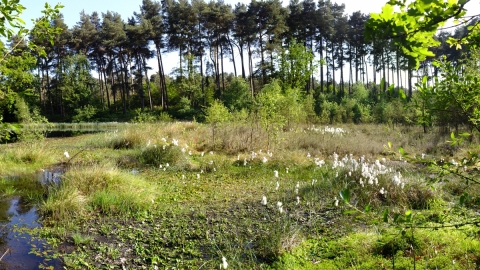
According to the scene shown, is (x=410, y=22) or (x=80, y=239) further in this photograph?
(x=80, y=239)

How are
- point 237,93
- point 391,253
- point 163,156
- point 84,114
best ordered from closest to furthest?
point 391,253
point 163,156
point 237,93
point 84,114

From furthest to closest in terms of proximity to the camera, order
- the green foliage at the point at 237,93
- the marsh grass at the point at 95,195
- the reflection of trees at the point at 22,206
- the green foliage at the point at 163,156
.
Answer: the green foliage at the point at 237,93 → the green foliage at the point at 163,156 → the reflection of trees at the point at 22,206 → the marsh grass at the point at 95,195

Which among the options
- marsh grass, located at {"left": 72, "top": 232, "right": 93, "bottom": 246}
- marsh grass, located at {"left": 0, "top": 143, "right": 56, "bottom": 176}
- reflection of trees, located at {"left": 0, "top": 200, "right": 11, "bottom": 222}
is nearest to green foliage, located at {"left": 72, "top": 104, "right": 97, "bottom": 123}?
marsh grass, located at {"left": 0, "top": 143, "right": 56, "bottom": 176}

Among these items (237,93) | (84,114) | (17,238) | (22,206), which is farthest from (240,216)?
(84,114)

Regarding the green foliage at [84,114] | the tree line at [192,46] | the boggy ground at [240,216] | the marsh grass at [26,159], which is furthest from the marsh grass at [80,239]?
the green foliage at [84,114]

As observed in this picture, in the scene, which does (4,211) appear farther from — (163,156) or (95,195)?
(163,156)

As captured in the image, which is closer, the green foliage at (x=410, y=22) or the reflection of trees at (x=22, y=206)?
the green foliage at (x=410, y=22)

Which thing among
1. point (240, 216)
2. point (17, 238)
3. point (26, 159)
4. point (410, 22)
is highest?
point (410, 22)

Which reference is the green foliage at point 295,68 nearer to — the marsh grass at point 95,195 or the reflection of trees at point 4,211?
the marsh grass at point 95,195

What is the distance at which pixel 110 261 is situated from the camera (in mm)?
3850

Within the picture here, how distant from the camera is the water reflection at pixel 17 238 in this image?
381 cm

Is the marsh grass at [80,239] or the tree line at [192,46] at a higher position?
the tree line at [192,46]

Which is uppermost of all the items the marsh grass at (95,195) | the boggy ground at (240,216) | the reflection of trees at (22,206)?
the marsh grass at (95,195)

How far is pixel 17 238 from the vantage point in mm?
4535
